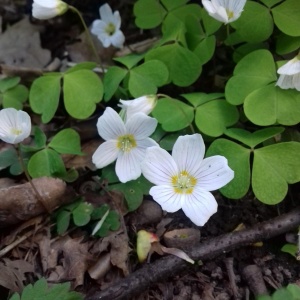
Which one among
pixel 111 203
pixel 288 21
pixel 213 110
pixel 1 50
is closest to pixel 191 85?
pixel 213 110

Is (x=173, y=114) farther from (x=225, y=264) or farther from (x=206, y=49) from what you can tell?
(x=225, y=264)

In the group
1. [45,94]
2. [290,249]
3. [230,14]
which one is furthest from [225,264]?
[45,94]

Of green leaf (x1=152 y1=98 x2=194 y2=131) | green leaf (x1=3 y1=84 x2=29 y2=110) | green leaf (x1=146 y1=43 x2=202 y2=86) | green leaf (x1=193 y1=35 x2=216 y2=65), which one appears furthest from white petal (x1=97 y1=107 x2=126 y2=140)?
green leaf (x1=3 y1=84 x2=29 y2=110)

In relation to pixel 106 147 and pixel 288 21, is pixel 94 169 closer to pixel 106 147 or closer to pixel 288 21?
pixel 106 147

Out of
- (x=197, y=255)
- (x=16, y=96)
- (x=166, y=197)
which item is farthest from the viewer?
(x=16, y=96)

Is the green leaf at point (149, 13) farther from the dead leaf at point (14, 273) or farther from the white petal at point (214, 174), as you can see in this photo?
the dead leaf at point (14, 273)

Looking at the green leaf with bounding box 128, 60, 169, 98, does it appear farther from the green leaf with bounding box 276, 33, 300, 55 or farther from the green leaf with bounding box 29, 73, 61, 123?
the green leaf with bounding box 276, 33, 300, 55
